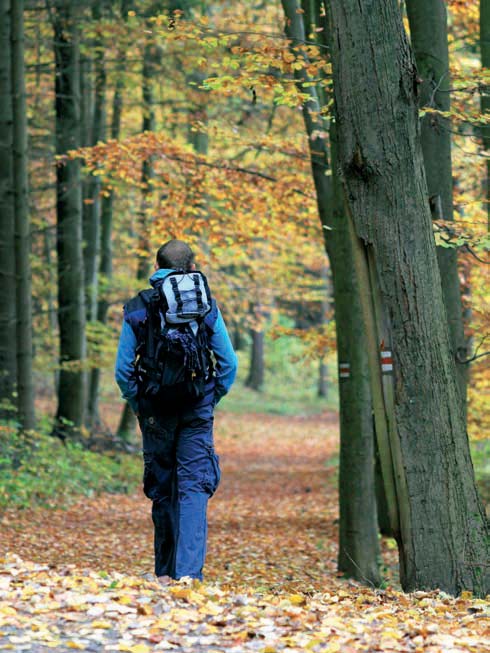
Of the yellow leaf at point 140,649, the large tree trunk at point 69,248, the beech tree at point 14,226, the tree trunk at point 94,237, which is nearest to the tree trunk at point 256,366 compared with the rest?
the tree trunk at point 94,237

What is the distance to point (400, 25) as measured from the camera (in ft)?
17.3

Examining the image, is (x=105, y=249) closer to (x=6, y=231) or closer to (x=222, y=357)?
(x=6, y=231)

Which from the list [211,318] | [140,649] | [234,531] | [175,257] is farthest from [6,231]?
[140,649]

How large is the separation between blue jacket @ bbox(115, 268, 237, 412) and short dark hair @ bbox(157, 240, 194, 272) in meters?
0.05

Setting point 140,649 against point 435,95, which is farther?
point 435,95

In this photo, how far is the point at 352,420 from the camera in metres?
8.25

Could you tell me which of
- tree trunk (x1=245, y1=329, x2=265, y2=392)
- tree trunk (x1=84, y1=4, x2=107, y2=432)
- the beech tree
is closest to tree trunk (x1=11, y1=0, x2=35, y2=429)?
the beech tree

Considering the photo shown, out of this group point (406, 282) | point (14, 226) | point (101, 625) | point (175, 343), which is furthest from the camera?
point (14, 226)

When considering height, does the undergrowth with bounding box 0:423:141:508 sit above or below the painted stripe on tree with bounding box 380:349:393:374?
below

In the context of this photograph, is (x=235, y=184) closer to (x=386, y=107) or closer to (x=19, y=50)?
(x=19, y=50)

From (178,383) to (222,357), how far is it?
1.22 ft

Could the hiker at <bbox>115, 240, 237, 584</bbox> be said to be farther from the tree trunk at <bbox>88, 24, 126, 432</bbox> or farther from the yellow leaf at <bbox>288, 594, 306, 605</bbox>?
the tree trunk at <bbox>88, 24, 126, 432</bbox>

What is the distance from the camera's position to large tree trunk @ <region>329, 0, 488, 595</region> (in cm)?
524

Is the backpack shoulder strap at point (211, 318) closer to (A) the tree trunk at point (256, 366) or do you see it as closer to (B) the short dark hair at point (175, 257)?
(B) the short dark hair at point (175, 257)
